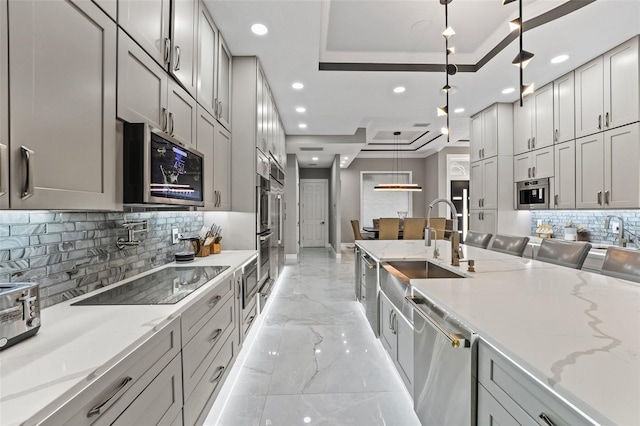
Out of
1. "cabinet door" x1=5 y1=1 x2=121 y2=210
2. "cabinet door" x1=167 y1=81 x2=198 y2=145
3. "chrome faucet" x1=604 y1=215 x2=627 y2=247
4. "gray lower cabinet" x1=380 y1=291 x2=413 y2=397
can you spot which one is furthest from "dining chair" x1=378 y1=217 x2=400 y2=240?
"cabinet door" x1=5 y1=1 x2=121 y2=210

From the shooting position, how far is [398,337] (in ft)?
6.39

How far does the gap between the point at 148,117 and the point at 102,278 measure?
86 cm

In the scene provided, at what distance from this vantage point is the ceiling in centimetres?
244

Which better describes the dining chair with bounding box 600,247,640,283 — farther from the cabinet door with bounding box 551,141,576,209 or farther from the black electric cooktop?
the black electric cooktop

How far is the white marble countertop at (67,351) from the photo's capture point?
2.00ft

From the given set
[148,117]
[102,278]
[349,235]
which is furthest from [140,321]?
[349,235]

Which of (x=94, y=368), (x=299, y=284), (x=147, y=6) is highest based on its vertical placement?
(x=147, y=6)

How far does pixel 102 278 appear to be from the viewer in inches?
59.7

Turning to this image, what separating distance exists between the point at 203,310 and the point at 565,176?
4.28 metres

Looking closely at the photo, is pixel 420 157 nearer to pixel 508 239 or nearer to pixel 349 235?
pixel 349 235

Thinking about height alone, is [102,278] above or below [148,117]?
below

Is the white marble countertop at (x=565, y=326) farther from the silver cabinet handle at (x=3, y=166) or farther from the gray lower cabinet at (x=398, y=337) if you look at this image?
the silver cabinet handle at (x=3, y=166)

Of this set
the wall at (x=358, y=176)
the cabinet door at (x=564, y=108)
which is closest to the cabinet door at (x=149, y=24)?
the cabinet door at (x=564, y=108)

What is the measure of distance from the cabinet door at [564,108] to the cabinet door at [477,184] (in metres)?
1.25
